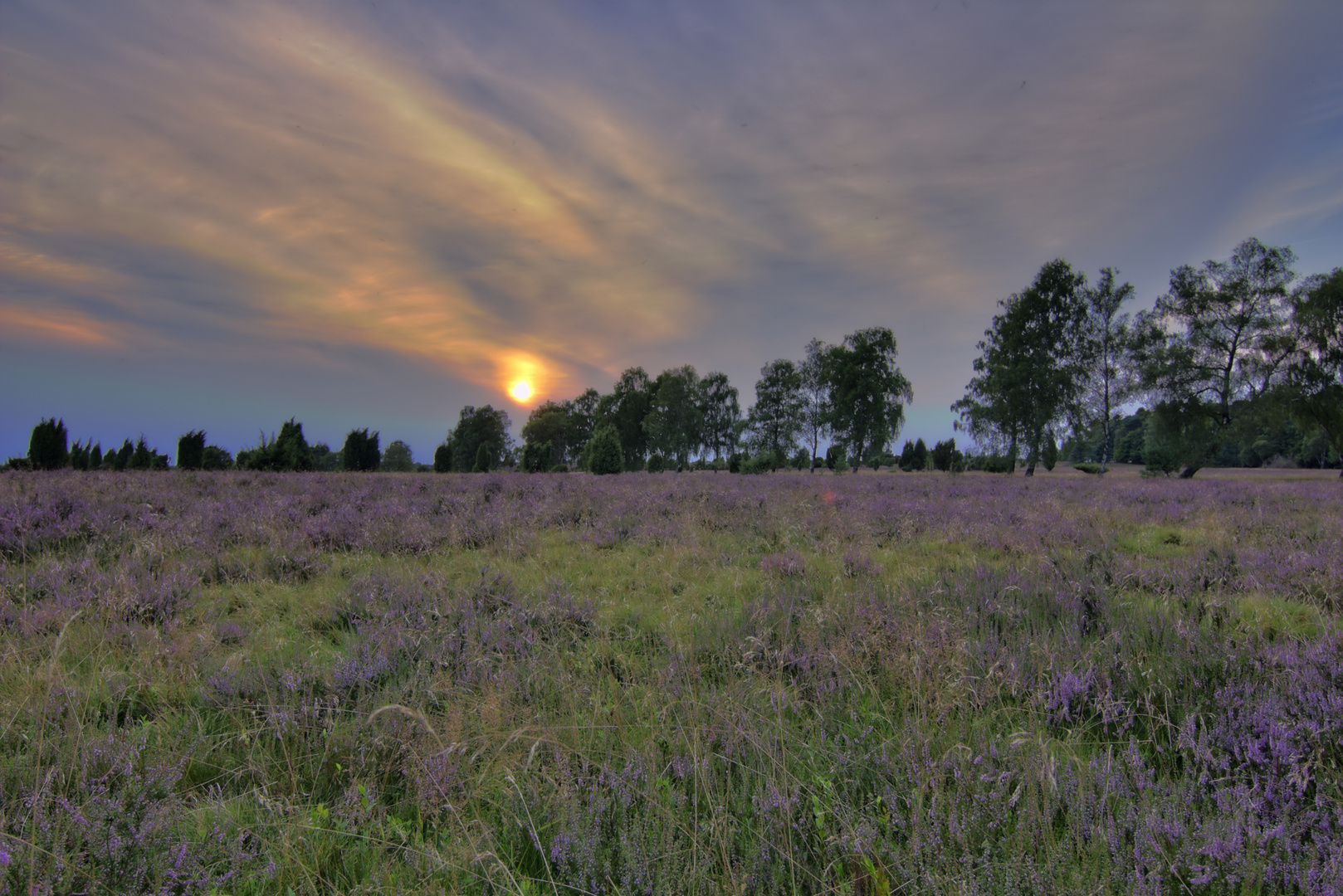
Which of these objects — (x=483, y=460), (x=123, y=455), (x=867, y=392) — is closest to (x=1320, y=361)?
(x=867, y=392)

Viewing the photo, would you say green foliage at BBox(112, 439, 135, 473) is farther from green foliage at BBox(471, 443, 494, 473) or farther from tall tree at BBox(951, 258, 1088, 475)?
tall tree at BBox(951, 258, 1088, 475)

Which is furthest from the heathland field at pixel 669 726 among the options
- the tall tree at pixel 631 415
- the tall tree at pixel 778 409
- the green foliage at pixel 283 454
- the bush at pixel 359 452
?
the tall tree at pixel 631 415

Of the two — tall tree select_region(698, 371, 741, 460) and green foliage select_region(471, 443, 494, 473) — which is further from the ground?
tall tree select_region(698, 371, 741, 460)

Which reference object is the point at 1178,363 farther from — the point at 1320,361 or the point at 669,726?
the point at 669,726

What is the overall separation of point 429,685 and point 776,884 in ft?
6.54

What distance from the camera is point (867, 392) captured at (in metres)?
49.3

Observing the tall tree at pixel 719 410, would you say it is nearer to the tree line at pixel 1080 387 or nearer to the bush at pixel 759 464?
the tree line at pixel 1080 387

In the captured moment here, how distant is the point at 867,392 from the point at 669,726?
2002 inches

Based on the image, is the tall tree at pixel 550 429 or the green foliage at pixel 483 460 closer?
the green foliage at pixel 483 460

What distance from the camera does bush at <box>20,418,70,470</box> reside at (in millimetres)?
23766

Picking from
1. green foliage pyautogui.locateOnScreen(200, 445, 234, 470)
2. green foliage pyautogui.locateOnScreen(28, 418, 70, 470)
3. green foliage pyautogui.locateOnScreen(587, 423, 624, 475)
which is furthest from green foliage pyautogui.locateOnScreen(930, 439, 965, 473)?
green foliage pyautogui.locateOnScreen(28, 418, 70, 470)

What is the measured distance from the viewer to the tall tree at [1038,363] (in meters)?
38.1

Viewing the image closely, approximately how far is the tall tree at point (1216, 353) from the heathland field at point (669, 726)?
4003 cm

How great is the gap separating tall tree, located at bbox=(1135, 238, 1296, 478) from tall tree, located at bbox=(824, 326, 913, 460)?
18.6 metres
